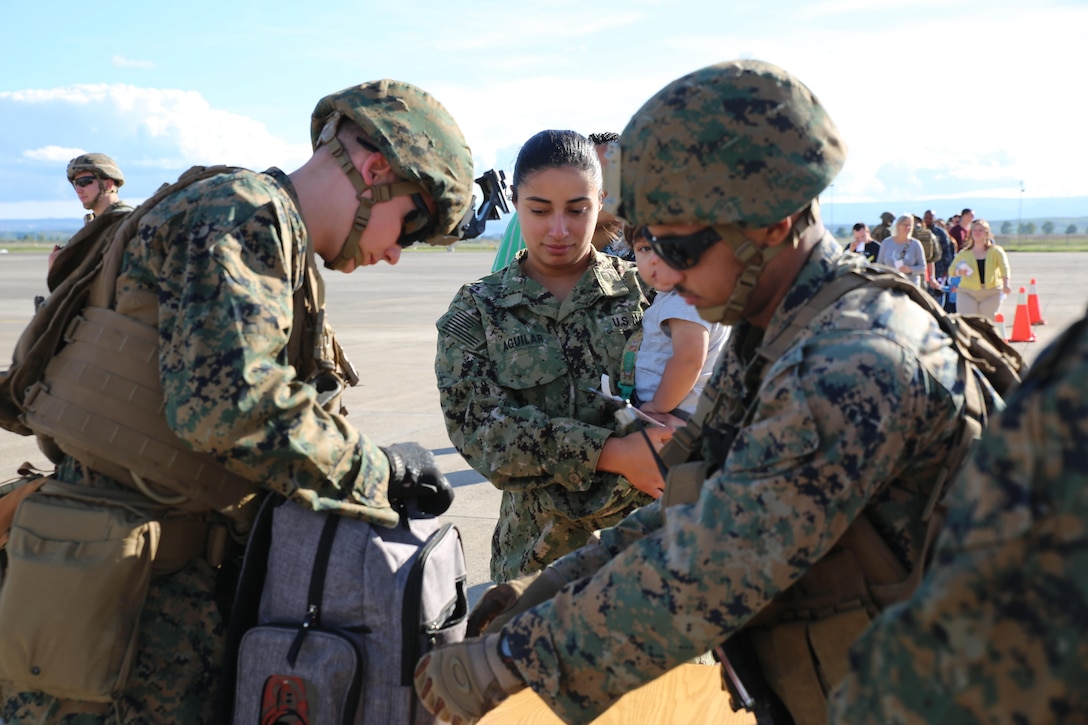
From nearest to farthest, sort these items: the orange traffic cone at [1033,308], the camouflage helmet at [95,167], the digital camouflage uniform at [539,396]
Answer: the digital camouflage uniform at [539,396], the camouflage helmet at [95,167], the orange traffic cone at [1033,308]

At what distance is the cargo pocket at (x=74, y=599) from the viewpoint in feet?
6.31

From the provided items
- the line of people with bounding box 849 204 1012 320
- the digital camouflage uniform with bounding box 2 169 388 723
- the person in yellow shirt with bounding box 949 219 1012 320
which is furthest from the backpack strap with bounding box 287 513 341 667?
the person in yellow shirt with bounding box 949 219 1012 320

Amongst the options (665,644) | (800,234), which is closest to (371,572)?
(665,644)

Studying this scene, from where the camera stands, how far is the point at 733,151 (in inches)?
67.9

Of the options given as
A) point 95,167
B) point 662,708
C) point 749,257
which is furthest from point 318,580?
point 95,167

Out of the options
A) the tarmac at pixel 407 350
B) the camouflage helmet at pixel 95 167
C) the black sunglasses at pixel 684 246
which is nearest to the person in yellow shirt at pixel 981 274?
the tarmac at pixel 407 350

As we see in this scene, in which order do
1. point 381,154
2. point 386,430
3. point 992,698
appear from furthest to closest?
point 386,430 → point 381,154 → point 992,698

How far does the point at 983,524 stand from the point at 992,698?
153 millimetres

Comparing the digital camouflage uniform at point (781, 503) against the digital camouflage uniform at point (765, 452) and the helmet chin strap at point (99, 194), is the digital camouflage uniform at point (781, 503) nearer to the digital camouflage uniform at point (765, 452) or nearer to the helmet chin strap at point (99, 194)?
the digital camouflage uniform at point (765, 452)

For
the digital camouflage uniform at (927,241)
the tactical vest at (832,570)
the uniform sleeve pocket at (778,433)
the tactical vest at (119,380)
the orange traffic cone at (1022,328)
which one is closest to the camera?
the uniform sleeve pocket at (778,433)

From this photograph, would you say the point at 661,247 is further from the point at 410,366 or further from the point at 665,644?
the point at 410,366

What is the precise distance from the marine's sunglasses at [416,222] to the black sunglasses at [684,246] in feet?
2.28

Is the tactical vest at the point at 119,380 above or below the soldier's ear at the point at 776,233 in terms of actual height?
below

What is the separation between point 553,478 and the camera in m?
2.90
